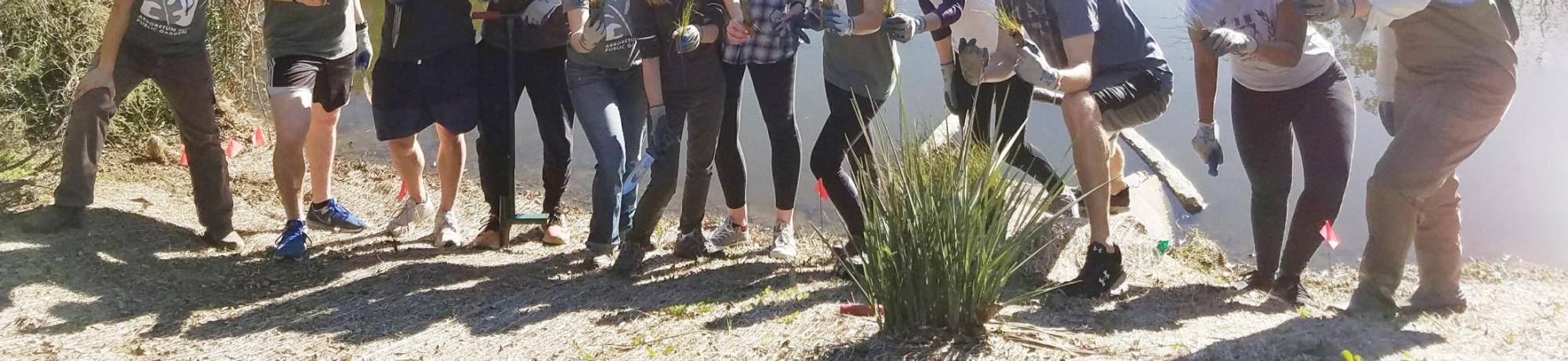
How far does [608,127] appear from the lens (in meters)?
4.12

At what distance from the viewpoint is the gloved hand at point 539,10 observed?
172 inches

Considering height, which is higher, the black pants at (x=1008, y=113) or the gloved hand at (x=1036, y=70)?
the gloved hand at (x=1036, y=70)

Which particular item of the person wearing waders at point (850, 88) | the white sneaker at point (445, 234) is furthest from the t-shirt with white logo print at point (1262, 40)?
the white sneaker at point (445, 234)

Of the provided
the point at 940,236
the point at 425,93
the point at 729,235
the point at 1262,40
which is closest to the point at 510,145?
the point at 425,93

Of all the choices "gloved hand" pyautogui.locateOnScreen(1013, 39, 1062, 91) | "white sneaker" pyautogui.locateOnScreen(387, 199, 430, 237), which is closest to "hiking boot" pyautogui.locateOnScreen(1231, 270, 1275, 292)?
"gloved hand" pyautogui.locateOnScreen(1013, 39, 1062, 91)

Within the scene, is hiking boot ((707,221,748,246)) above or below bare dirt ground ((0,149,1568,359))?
above

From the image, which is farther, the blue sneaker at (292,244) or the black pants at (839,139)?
the blue sneaker at (292,244)

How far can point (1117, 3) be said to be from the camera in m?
3.91

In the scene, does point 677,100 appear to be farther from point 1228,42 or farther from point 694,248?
point 1228,42

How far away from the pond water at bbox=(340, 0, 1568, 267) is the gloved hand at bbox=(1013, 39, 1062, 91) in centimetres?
137

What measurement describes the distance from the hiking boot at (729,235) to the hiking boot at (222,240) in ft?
6.50

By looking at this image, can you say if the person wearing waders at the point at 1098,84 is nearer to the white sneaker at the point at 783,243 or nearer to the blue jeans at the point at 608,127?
the white sneaker at the point at 783,243

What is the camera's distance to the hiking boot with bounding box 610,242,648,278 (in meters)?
4.27

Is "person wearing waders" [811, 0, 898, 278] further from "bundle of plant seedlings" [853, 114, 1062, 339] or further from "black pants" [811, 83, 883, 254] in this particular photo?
"bundle of plant seedlings" [853, 114, 1062, 339]
